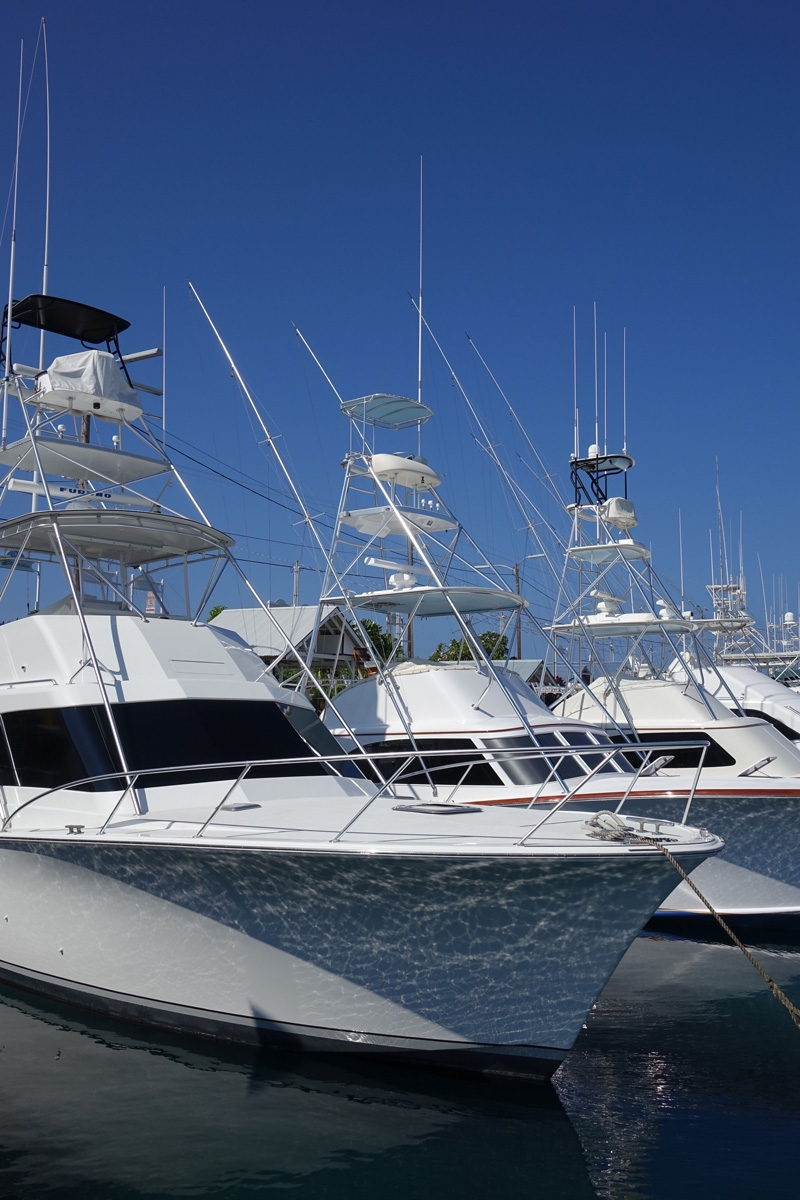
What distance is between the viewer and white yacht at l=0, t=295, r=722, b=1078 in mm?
6512

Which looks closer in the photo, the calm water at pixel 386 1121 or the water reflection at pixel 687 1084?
the calm water at pixel 386 1121

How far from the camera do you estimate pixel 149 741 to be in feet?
27.9

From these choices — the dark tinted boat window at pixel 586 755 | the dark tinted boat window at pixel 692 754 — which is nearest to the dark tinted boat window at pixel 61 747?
the dark tinted boat window at pixel 586 755

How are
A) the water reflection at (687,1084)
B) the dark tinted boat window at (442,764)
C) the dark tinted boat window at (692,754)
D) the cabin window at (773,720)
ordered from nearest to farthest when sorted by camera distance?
1. the water reflection at (687,1084)
2. the dark tinted boat window at (442,764)
3. the dark tinted boat window at (692,754)
4. the cabin window at (773,720)

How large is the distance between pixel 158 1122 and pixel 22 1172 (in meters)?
0.89

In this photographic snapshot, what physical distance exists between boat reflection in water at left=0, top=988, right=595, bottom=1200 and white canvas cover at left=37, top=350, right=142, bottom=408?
306 inches

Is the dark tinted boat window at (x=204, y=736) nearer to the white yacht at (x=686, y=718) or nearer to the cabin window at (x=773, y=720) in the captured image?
the white yacht at (x=686, y=718)

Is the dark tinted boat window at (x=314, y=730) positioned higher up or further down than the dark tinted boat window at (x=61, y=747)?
further down

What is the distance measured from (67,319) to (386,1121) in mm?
10843

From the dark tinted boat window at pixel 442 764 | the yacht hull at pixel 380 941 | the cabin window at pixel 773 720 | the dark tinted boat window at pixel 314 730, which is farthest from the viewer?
the cabin window at pixel 773 720

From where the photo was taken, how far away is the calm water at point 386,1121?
5477 millimetres

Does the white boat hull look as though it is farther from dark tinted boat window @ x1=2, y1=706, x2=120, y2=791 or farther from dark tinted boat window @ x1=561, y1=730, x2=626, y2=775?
dark tinted boat window @ x1=2, y1=706, x2=120, y2=791

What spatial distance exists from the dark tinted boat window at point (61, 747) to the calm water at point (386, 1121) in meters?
2.05

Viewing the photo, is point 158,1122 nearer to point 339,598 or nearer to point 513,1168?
point 513,1168
